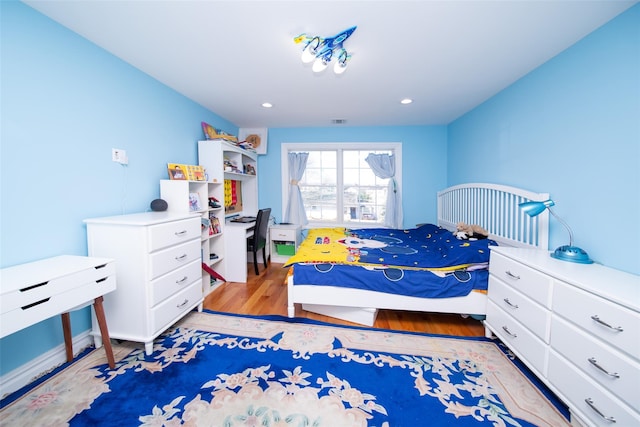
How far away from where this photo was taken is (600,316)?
1.07 meters

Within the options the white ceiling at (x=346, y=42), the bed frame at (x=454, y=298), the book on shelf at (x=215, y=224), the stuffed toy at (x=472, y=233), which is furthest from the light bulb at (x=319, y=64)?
the book on shelf at (x=215, y=224)

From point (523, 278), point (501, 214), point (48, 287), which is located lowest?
point (523, 278)

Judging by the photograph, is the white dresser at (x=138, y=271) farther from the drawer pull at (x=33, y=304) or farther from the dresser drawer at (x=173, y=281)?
the drawer pull at (x=33, y=304)

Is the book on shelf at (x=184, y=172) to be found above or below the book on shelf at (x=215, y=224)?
above

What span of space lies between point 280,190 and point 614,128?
12.0 feet

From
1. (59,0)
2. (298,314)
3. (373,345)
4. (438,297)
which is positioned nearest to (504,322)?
(438,297)

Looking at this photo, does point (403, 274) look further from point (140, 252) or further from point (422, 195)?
point (422, 195)

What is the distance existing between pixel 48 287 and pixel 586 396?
2.62 m

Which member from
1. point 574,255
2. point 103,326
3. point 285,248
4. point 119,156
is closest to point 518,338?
point 574,255

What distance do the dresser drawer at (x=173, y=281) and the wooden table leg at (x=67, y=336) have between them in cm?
52

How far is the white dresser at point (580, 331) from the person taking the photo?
3.21 ft

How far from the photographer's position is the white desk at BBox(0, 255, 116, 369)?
3.48 feet

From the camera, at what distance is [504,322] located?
1700mm

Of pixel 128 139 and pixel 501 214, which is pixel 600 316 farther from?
pixel 128 139
